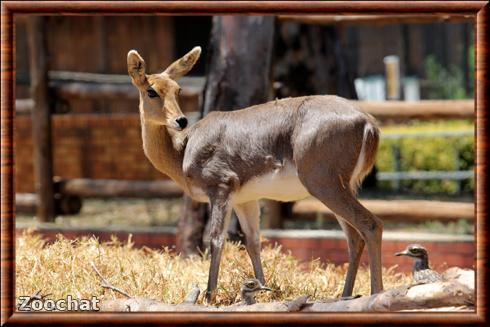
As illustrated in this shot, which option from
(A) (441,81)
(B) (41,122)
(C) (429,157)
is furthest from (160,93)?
(A) (441,81)

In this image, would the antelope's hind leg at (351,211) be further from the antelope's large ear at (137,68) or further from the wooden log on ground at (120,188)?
the wooden log on ground at (120,188)

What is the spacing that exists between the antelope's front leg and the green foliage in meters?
14.5

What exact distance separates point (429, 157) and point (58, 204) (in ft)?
21.3

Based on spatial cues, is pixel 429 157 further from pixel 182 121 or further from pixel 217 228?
pixel 182 121

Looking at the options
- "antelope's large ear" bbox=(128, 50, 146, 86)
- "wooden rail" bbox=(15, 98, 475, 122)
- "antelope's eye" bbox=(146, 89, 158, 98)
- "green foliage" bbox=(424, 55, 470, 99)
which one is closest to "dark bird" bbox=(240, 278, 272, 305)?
"antelope's eye" bbox=(146, 89, 158, 98)

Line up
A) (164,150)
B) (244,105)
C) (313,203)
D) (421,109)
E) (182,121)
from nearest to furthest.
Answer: (182,121), (164,150), (244,105), (421,109), (313,203)

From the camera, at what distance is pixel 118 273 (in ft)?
21.7

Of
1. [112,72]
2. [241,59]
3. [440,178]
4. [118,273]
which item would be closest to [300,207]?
[241,59]

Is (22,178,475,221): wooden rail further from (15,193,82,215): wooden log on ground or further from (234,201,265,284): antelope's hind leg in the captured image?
(234,201,265,284): antelope's hind leg

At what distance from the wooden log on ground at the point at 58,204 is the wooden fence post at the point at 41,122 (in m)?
0.12

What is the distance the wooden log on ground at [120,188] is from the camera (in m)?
9.93

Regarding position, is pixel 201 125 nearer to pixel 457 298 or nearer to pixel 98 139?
pixel 457 298

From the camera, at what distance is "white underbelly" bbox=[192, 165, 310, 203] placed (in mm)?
5945

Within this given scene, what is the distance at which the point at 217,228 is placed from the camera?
606 cm
